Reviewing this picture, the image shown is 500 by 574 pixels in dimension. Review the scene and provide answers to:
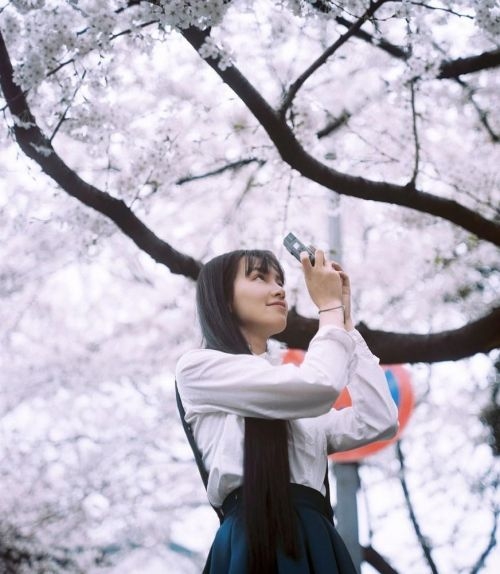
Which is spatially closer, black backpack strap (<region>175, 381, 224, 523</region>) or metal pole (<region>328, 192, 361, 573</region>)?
black backpack strap (<region>175, 381, 224, 523</region>)

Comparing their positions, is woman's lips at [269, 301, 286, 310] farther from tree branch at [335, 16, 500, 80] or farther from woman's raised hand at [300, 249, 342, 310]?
tree branch at [335, 16, 500, 80]

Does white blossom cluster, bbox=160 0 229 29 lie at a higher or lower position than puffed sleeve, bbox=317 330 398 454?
higher

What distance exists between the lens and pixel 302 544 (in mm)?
1480

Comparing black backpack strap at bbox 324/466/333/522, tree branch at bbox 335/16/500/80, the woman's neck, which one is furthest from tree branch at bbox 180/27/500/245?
black backpack strap at bbox 324/466/333/522

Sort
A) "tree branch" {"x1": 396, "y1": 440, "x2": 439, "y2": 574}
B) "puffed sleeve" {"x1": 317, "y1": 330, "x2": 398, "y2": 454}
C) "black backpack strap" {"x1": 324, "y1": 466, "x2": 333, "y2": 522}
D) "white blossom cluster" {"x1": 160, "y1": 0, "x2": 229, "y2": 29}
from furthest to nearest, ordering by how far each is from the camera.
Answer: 1. "tree branch" {"x1": 396, "y1": 440, "x2": 439, "y2": 574}
2. "white blossom cluster" {"x1": 160, "y1": 0, "x2": 229, "y2": 29}
3. "puffed sleeve" {"x1": 317, "y1": 330, "x2": 398, "y2": 454}
4. "black backpack strap" {"x1": 324, "y1": 466, "x2": 333, "y2": 522}

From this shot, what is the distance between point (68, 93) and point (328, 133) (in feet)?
9.08

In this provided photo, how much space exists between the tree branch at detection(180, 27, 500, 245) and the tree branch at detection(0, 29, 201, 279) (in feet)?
2.47

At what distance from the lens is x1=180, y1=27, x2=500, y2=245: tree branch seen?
3.07m

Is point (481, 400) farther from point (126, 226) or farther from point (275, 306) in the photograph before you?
point (275, 306)

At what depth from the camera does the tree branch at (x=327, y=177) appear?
307cm

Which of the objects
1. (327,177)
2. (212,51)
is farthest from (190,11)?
(327,177)

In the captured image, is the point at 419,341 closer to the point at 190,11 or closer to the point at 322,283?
the point at 190,11

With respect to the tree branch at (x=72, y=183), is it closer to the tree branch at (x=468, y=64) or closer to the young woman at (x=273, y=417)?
the young woman at (x=273, y=417)

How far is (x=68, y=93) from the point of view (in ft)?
11.1
